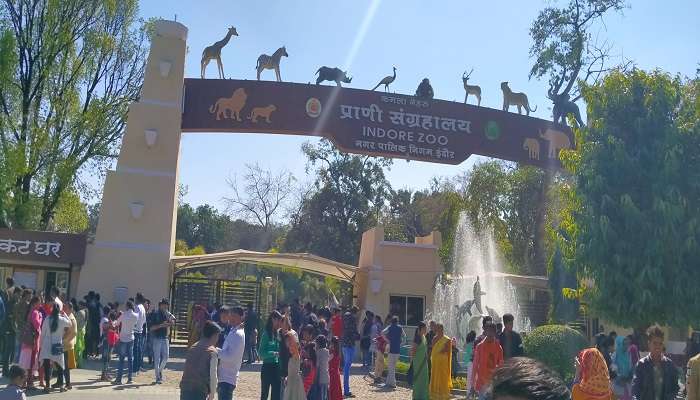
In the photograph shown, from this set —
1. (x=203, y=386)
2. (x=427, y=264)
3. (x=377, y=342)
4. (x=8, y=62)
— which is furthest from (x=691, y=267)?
(x=8, y=62)

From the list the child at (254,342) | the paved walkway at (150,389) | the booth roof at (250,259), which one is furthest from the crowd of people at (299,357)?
the booth roof at (250,259)

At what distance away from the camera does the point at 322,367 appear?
35.5ft

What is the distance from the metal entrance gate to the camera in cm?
2336

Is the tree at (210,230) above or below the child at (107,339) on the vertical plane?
above

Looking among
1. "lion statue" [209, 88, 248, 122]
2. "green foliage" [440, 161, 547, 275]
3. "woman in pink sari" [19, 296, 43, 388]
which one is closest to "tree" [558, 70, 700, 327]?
"woman in pink sari" [19, 296, 43, 388]

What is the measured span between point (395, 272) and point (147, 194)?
340 inches

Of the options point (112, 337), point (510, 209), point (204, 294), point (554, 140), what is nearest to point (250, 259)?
point (204, 294)

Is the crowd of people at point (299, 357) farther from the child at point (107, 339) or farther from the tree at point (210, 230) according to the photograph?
the tree at point (210, 230)

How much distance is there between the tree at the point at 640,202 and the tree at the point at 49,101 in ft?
65.6

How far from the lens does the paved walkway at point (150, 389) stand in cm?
1288

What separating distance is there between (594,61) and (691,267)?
20710mm

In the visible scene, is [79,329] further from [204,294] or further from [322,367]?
[204,294]

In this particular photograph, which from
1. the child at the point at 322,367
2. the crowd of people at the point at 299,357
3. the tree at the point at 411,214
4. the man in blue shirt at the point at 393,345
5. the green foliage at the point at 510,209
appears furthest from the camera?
the tree at the point at 411,214

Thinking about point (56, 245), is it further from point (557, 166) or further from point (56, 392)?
point (557, 166)
